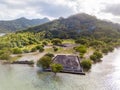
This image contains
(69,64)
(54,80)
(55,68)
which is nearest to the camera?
(54,80)

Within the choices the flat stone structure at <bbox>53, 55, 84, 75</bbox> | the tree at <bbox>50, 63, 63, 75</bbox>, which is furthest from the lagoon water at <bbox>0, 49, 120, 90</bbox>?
the flat stone structure at <bbox>53, 55, 84, 75</bbox>

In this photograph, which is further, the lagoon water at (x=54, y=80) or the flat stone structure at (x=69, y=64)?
the flat stone structure at (x=69, y=64)

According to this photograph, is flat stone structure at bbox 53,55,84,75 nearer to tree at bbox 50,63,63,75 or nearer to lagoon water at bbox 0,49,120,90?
lagoon water at bbox 0,49,120,90

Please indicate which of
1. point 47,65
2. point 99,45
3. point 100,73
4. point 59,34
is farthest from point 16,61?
point 59,34

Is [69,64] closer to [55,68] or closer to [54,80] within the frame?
[55,68]

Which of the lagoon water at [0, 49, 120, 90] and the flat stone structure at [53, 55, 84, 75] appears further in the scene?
the flat stone structure at [53, 55, 84, 75]

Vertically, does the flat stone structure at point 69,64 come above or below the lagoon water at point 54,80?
above

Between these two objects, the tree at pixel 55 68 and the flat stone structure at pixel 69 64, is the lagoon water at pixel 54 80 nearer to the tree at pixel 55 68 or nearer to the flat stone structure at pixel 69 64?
the tree at pixel 55 68

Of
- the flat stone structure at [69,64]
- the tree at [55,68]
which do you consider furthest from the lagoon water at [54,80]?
the flat stone structure at [69,64]

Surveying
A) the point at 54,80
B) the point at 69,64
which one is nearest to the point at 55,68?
the point at 54,80
